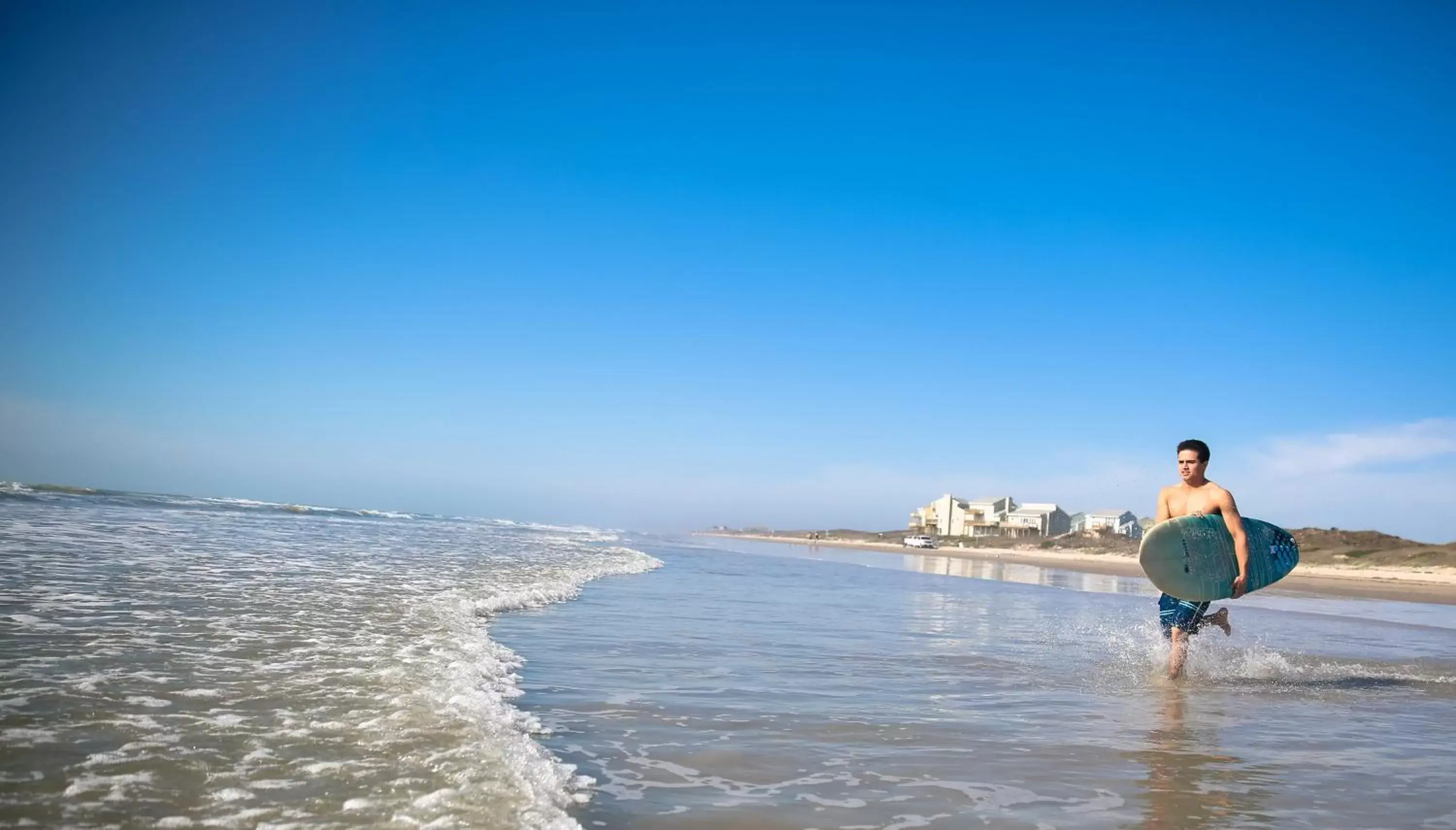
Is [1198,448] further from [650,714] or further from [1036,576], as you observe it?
[1036,576]

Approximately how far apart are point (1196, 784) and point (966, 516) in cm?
10057

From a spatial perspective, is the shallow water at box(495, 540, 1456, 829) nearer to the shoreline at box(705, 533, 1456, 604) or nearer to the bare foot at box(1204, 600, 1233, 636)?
the bare foot at box(1204, 600, 1233, 636)

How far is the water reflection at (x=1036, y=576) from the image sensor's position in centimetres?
2266

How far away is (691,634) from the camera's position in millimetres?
8352

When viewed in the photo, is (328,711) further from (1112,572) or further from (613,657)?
(1112,572)

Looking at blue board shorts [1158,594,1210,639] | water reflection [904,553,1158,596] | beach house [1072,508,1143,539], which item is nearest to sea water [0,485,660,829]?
blue board shorts [1158,594,1210,639]

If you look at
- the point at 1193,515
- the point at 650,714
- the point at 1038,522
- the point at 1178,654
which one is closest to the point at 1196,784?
the point at 650,714

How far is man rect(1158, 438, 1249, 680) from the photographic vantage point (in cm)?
714

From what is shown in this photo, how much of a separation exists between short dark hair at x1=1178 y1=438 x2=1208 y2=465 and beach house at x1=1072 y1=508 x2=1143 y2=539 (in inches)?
3410

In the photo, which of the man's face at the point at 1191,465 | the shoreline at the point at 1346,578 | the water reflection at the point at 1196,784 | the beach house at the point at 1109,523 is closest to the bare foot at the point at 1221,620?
the man's face at the point at 1191,465

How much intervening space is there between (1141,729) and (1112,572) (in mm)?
33714

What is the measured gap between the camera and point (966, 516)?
10075 centimetres

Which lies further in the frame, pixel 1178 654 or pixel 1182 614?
pixel 1182 614

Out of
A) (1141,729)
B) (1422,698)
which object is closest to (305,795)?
(1141,729)
